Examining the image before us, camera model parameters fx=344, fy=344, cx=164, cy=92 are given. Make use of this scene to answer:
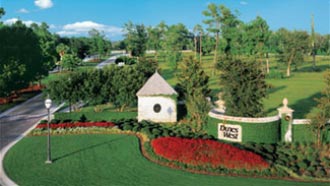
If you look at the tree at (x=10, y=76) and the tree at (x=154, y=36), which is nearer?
the tree at (x=10, y=76)

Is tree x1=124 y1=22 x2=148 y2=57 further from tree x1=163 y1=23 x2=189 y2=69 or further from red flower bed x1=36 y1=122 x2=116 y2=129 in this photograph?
red flower bed x1=36 y1=122 x2=116 y2=129

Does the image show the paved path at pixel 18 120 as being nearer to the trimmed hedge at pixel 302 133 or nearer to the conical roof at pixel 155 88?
the conical roof at pixel 155 88

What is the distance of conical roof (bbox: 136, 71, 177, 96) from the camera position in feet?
94.2

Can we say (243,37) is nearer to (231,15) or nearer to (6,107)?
(231,15)

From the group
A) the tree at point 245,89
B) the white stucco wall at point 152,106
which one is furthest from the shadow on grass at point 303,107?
the white stucco wall at point 152,106

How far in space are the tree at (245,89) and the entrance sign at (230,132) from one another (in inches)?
52.4

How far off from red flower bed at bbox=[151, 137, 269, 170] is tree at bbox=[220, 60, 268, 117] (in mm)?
4694

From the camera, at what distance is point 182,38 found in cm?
10031

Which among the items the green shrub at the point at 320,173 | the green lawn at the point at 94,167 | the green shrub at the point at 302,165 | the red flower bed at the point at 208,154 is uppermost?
the red flower bed at the point at 208,154

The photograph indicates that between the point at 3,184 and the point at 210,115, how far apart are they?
13825mm

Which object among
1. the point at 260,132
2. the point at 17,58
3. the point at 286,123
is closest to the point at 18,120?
the point at 17,58

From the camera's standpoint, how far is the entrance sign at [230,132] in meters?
22.7

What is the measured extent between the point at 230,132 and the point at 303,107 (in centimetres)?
1485

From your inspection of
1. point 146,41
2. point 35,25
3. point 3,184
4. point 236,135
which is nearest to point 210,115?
point 236,135
